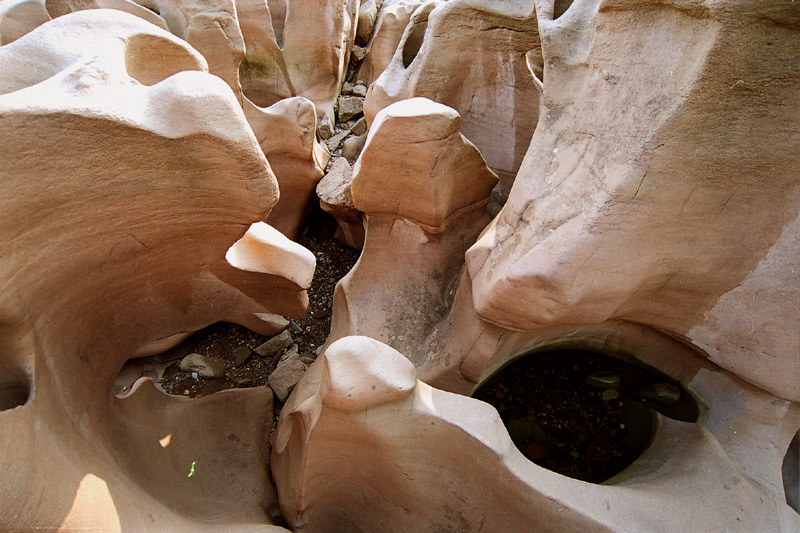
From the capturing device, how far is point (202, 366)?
225 cm

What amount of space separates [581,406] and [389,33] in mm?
2602

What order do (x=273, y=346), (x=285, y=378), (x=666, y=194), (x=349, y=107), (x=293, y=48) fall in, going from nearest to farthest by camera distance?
1. (x=666, y=194)
2. (x=285, y=378)
3. (x=273, y=346)
4. (x=293, y=48)
5. (x=349, y=107)

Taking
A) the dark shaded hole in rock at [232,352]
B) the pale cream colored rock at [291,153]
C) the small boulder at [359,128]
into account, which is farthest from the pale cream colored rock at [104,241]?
the small boulder at [359,128]

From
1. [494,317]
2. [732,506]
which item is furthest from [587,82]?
[732,506]

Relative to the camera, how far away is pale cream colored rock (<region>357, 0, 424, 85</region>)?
10.8 ft

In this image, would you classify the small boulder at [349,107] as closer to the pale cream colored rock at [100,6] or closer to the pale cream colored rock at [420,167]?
the pale cream colored rock at [100,6]

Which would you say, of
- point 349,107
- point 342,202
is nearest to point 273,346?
point 342,202

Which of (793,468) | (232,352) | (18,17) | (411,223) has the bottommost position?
(232,352)

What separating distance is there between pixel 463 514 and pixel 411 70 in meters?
1.68

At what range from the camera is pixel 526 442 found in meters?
1.89

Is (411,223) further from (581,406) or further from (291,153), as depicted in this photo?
(291,153)

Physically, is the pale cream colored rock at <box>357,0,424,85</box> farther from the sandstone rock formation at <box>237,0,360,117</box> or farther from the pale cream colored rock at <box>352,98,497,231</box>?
the pale cream colored rock at <box>352,98,497,231</box>

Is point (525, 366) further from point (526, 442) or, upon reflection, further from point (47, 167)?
point (47, 167)

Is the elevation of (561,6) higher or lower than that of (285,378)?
higher
